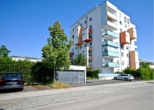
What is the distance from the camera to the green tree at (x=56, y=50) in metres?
15.6

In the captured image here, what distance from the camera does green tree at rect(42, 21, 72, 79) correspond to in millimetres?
15573

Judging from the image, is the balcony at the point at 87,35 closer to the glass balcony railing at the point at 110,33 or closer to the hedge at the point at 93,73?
the glass balcony railing at the point at 110,33

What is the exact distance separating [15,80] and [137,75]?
105 ft

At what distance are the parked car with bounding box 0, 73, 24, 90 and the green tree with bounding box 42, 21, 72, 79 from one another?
15.7 feet

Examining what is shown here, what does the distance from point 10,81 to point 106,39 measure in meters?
32.2

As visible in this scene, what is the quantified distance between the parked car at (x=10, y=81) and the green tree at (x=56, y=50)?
480 centimetres

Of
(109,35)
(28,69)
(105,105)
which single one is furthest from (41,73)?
(109,35)

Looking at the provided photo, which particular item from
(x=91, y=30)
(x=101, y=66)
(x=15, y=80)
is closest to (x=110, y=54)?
(x=101, y=66)

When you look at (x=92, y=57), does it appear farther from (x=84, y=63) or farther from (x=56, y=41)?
(x=56, y=41)

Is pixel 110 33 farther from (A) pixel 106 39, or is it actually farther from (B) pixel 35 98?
(B) pixel 35 98

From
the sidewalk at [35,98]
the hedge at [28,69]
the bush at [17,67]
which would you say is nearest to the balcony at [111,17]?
the hedge at [28,69]

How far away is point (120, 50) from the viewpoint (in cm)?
4059

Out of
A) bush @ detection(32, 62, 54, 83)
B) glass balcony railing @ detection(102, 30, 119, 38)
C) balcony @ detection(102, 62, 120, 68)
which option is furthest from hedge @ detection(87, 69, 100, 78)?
bush @ detection(32, 62, 54, 83)

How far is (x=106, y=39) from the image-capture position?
38531 millimetres
